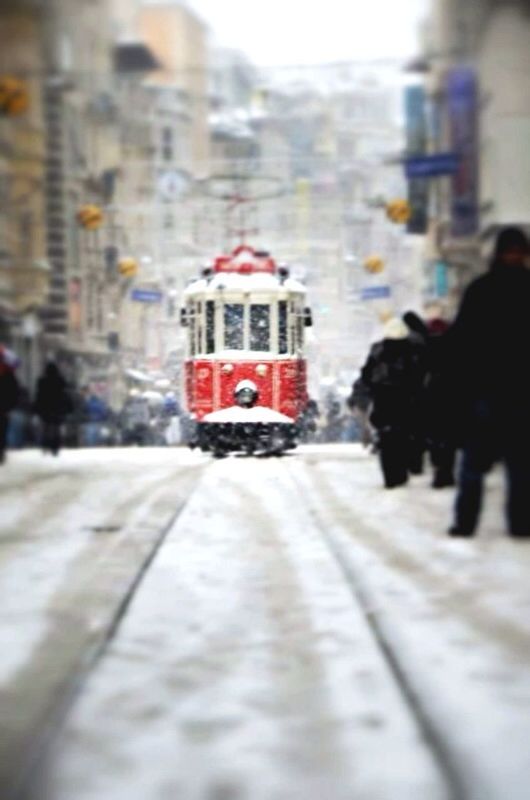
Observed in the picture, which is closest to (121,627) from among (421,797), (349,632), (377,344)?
(349,632)

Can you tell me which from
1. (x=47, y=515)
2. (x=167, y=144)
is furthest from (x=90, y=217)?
(x=47, y=515)

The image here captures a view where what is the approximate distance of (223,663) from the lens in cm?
294

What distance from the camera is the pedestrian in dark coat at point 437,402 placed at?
4.04 meters

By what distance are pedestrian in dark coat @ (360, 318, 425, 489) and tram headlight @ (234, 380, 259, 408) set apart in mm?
446

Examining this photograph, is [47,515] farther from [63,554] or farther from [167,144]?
[167,144]

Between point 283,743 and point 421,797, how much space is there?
1.07ft

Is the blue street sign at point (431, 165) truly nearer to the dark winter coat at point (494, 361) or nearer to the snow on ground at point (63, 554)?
the dark winter coat at point (494, 361)

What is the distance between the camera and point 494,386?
447 cm

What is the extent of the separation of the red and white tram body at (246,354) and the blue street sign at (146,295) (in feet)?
0.26

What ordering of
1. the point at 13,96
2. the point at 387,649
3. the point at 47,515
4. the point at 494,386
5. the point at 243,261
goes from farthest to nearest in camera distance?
the point at 47,515
the point at 494,386
the point at 243,261
the point at 13,96
the point at 387,649

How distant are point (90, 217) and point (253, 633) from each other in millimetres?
941

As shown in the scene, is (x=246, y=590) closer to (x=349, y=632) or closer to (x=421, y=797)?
(x=349, y=632)

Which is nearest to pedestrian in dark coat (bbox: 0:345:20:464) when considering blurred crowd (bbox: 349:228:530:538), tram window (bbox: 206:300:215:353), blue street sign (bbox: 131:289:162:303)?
blue street sign (bbox: 131:289:162:303)

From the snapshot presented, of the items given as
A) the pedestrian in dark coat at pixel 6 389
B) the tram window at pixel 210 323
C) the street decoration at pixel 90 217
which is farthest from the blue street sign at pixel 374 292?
the pedestrian in dark coat at pixel 6 389
